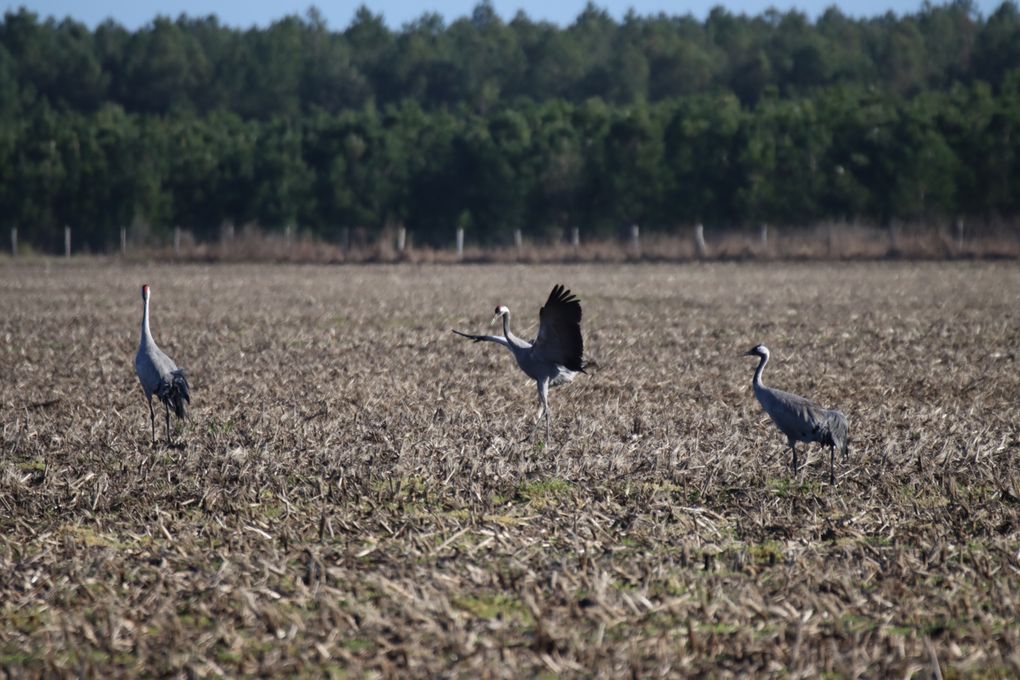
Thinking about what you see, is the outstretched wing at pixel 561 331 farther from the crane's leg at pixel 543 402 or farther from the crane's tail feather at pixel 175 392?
the crane's tail feather at pixel 175 392

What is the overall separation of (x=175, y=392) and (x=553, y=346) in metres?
2.74

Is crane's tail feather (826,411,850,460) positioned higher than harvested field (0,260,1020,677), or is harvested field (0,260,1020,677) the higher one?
crane's tail feather (826,411,850,460)

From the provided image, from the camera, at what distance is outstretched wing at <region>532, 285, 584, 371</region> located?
9383mm

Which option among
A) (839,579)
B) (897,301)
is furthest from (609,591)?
(897,301)

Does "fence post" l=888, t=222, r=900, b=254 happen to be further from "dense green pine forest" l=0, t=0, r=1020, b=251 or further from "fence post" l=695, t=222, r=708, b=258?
"fence post" l=695, t=222, r=708, b=258

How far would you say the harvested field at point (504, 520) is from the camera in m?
4.69

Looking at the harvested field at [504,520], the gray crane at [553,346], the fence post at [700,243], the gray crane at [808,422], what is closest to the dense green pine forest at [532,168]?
the fence post at [700,243]

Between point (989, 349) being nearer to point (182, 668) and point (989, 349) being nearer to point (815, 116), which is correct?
point (182, 668)

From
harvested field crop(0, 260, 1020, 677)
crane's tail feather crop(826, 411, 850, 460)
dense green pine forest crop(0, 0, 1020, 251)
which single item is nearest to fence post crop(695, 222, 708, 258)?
dense green pine forest crop(0, 0, 1020, 251)

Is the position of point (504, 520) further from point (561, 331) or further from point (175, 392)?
point (175, 392)

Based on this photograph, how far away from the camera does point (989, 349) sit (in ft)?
45.3

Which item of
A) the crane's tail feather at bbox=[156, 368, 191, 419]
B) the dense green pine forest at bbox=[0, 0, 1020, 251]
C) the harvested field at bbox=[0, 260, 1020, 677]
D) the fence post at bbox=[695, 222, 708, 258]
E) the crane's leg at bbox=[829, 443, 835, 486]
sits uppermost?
the dense green pine forest at bbox=[0, 0, 1020, 251]

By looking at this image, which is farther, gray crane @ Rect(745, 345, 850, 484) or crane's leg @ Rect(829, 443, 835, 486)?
gray crane @ Rect(745, 345, 850, 484)

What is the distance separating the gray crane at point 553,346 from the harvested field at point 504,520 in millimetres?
411
